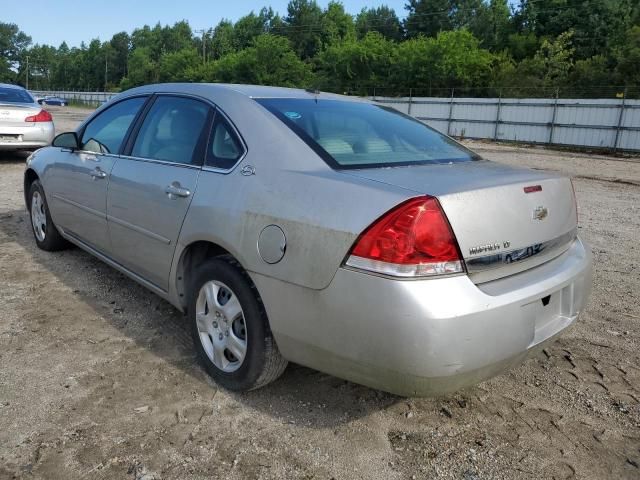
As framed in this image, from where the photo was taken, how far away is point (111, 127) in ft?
13.3

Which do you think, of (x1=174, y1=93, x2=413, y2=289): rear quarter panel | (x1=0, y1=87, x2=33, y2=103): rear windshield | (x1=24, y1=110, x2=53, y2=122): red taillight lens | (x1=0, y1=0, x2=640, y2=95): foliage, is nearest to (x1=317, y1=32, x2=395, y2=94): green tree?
(x1=0, y1=0, x2=640, y2=95): foliage

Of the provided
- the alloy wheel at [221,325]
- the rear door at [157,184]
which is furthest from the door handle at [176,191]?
the alloy wheel at [221,325]

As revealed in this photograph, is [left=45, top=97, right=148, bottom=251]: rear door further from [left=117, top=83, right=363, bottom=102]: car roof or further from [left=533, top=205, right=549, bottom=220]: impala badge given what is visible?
[left=533, top=205, right=549, bottom=220]: impala badge

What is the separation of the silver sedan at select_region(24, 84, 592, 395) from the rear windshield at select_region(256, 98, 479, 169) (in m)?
0.01

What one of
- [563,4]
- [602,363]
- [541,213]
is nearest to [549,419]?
[602,363]

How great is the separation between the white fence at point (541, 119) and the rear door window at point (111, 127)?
19.1 metres

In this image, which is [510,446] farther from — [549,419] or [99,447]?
[99,447]

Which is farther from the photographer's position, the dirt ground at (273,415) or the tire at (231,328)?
the tire at (231,328)

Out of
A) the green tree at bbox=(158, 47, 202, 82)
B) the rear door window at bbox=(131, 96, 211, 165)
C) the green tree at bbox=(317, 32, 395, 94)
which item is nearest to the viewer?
the rear door window at bbox=(131, 96, 211, 165)

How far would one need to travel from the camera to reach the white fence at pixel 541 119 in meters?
21.9

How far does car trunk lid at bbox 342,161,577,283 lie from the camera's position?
2.18m

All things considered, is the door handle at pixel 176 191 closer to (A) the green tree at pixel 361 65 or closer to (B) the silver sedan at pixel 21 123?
(B) the silver sedan at pixel 21 123

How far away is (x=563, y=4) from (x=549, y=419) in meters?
54.1

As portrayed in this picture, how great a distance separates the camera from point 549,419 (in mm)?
2670
